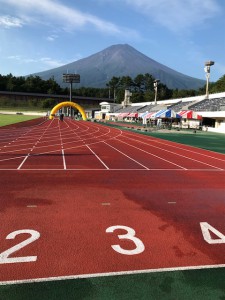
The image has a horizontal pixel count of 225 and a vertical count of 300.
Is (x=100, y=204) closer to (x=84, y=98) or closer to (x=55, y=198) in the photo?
(x=55, y=198)

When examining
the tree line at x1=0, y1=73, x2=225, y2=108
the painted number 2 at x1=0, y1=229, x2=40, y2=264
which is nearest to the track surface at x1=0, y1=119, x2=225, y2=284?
the painted number 2 at x1=0, y1=229, x2=40, y2=264

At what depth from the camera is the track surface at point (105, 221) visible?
510 centimetres

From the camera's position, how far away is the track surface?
5.10 m

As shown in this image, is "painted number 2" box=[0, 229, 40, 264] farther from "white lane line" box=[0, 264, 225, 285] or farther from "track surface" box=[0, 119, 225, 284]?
"white lane line" box=[0, 264, 225, 285]

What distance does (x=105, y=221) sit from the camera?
698cm

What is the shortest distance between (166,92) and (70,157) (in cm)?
12462

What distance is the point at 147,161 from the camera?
16.4m

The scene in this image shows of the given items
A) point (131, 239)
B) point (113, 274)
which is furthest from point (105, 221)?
point (113, 274)

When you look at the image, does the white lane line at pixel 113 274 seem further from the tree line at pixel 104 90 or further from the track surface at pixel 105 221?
the tree line at pixel 104 90

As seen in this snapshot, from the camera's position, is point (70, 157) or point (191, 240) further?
point (70, 157)

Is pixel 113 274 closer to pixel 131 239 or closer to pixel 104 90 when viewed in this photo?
pixel 131 239

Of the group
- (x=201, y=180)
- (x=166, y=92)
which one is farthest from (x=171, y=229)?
(x=166, y=92)

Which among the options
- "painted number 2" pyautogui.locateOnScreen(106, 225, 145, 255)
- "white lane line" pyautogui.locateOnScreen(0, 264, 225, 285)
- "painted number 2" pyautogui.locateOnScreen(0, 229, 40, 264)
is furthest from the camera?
"painted number 2" pyautogui.locateOnScreen(106, 225, 145, 255)

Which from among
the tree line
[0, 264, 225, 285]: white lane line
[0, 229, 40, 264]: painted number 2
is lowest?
[0, 264, 225, 285]: white lane line
